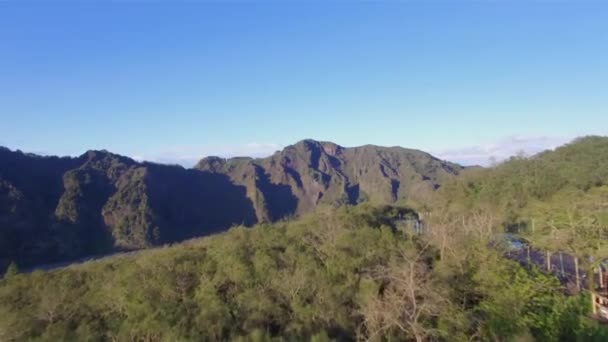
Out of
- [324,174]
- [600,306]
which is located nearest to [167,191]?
[324,174]

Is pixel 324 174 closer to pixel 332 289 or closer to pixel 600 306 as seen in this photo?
pixel 332 289

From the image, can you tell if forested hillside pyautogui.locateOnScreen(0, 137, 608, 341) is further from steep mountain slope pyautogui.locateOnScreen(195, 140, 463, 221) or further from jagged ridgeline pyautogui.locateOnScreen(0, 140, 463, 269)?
steep mountain slope pyautogui.locateOnScreen(195, 140, 463, 221)

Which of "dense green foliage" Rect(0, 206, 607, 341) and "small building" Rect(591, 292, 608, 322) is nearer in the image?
"dense green foliage" Rect(0, 206, 607, 341)

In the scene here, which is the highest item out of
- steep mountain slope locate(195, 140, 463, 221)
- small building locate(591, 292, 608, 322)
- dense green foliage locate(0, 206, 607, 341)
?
steep mountain slope locate(195, 140, 463, 221)

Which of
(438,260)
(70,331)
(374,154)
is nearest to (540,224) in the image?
(438,260)

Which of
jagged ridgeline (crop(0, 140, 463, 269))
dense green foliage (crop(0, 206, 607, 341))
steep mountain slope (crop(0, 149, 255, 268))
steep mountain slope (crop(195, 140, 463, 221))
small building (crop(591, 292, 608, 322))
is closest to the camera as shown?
dense green foliage (crop(0, 206, 607, 341))

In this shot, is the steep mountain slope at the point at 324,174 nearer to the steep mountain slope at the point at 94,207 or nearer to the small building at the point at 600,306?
the steep mountain slope at the point at 94,207

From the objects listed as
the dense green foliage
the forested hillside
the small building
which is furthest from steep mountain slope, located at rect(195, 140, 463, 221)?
the small building
